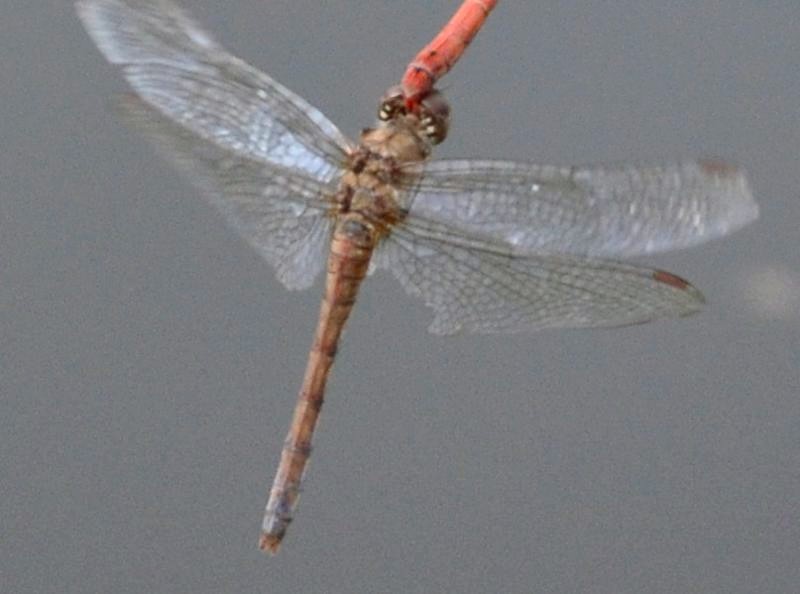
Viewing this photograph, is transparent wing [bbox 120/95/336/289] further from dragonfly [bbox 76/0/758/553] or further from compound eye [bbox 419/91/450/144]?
compound eye [bbox 419/91/450/144]

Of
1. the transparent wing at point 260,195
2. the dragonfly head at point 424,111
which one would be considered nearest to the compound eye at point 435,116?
the dragonfly head at point 424,111

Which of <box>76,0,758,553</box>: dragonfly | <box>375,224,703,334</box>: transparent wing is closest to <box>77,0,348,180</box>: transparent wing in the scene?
<box>76,0,758,553</box>: dragonfly

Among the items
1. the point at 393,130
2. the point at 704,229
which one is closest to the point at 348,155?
the point at 393,130

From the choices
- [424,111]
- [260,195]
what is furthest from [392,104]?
[260,195]

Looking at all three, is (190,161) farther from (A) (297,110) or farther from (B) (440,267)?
(B) (440,267)

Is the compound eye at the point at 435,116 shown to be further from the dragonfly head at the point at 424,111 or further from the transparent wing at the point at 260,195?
the transparent wing at the point at 260,195

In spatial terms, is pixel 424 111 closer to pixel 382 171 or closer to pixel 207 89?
pixel 382 171
